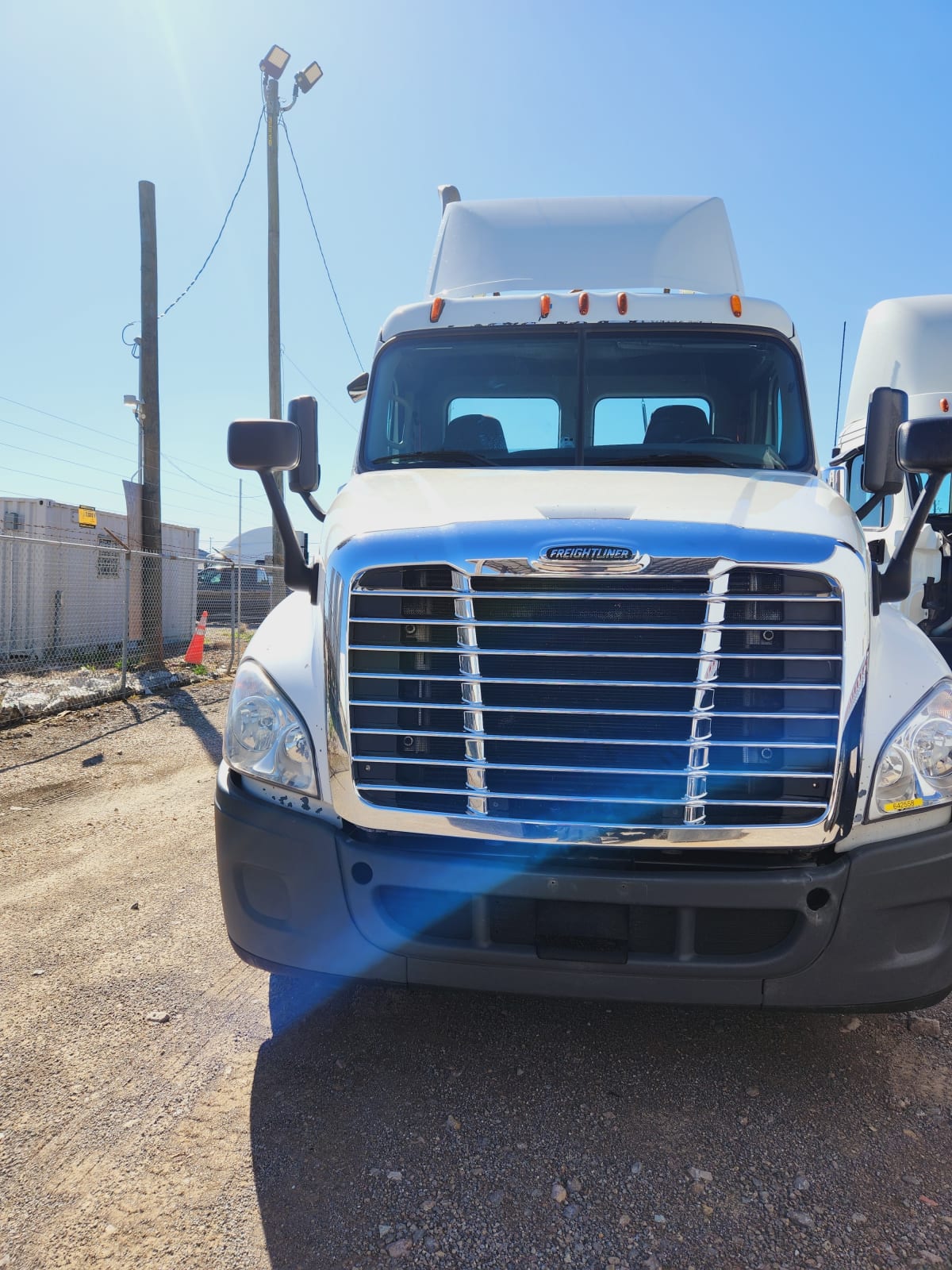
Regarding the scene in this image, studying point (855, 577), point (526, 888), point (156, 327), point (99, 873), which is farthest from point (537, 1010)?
point (156, 327)

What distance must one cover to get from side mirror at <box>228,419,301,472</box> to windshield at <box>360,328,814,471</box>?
0.62 meters

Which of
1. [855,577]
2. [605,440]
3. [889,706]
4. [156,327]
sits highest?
[156,327]

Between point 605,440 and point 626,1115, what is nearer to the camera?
point 626,1115

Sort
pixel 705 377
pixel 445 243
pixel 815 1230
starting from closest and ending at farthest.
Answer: pixel 815 1230 < pixel 705 377 < pixel 445 243

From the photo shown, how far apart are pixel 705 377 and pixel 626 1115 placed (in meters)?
3.06

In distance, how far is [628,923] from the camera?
2.32m

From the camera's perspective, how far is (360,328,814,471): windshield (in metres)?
3.51

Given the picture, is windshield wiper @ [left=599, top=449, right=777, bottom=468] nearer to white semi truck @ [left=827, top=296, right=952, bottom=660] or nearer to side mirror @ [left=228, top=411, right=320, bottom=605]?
side mirror @ [left=228, top=411, right=320, bottom=605]

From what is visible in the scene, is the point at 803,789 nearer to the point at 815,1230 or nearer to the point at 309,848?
the point at 815,1230

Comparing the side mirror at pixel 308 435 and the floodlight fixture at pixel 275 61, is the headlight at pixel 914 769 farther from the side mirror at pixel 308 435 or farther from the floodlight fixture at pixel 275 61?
the floodlight fixture at pixel 275 61

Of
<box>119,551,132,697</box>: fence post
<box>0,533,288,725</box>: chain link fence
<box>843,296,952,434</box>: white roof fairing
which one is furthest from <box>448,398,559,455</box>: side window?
<box>119,551,132,697</box>: fence post

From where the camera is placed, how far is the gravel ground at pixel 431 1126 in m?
1.97

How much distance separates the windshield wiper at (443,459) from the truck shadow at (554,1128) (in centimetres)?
215

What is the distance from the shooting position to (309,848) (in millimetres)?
2406
